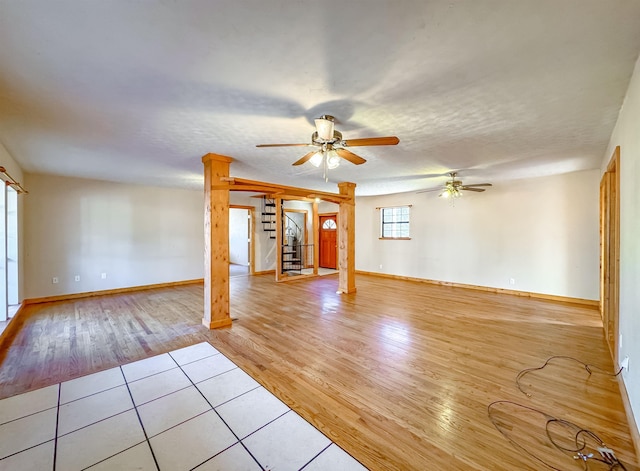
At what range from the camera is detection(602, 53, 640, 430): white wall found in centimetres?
175

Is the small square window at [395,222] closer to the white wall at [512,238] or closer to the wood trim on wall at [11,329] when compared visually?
the white wall at [512,238]

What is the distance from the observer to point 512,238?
5.68 metres

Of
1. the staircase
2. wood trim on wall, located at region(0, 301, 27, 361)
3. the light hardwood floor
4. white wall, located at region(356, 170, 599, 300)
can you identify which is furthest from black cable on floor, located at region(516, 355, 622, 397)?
the staircase

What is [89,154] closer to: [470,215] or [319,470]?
[319,470]

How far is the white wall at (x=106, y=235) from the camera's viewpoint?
16.7ft

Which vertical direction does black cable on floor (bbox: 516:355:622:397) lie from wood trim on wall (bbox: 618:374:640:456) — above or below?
below

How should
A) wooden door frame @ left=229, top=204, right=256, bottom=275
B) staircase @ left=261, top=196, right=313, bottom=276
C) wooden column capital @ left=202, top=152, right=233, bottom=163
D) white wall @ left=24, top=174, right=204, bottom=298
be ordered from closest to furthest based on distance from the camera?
wooden column capital @ left=202, top=152, right=233, bottom=163 → white wall @ left=24, top=174, right=204, bottom=298 → wooden door frame @ left=229, top=204, right=256, bottom=275 → staircase @ left=261, top=196, right=313, bottom=276

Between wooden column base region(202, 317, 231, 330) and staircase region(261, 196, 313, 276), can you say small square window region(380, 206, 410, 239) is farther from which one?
wooden column base region(202, 317, 231, 330)

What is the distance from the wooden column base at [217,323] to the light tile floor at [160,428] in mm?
1141

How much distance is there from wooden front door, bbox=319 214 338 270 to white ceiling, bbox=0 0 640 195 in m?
6.27

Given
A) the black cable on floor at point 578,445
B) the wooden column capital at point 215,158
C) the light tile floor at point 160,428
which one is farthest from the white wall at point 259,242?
the black cable on floor at point 578,445

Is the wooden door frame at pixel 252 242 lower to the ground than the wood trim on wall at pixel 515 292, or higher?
higher

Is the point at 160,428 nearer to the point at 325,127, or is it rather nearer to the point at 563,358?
the point at 325,127

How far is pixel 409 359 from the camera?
283 cm
